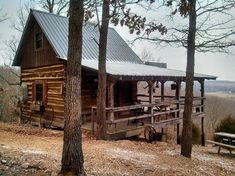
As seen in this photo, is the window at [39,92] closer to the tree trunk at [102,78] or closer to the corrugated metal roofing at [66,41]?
the corrugated metal roofing at [66,41]

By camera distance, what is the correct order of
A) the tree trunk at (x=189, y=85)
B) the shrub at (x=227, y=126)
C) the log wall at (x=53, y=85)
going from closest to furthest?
the tree trunk at (x=189, y=85), the log wall at (x=53, y=85), the shrub at (x=227, y=126)

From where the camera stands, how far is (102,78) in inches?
556

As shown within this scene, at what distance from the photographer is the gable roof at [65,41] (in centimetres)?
1925

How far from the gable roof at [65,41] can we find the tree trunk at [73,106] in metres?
10.7

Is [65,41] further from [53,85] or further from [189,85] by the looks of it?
[189,85]

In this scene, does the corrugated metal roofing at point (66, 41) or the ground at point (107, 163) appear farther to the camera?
the corrugated metal roofing at point (66, 41)

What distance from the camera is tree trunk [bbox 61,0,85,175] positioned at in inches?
283

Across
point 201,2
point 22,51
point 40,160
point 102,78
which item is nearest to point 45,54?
point 22,51

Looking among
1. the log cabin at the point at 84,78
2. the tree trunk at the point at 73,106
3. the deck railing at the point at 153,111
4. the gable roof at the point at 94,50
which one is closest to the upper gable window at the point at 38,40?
the log cabin at the point at 84,78

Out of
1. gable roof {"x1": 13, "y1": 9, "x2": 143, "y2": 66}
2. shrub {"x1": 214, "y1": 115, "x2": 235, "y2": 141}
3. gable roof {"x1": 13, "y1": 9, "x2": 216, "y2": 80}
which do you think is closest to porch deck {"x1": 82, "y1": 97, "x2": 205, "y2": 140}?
gable roof {"x1": 13, "y1": 9, "x2": 216, "y2": 80}

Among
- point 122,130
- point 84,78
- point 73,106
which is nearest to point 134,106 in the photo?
point 122,130

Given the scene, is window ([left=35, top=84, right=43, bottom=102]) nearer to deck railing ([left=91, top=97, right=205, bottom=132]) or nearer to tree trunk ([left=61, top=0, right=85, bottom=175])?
deck railing ([left=91, top=97, right=205, bottom=132])

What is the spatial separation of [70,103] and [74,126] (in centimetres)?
50

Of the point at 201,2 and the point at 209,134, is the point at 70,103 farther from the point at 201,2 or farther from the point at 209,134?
the point at 209,134
